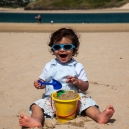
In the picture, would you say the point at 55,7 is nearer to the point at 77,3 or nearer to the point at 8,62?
the point at 77,3

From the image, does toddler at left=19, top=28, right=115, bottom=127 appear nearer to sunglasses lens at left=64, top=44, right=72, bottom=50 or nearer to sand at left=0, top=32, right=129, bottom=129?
sunglasses lens at left=64, top=44, right=72, bottom=50

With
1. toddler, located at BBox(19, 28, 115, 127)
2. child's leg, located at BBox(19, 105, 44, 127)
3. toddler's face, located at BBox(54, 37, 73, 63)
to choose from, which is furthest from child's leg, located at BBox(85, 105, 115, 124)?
toddler's face, located at BBox(54, 37, 73, 63)

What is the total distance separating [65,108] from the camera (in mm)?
2430

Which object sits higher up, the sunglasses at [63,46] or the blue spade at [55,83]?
the sunglasses at [63,46]

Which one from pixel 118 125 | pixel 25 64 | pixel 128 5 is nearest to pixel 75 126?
pixel 118 125

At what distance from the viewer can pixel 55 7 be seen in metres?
67.3

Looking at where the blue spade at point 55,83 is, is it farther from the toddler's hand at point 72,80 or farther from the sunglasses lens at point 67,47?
the sunglasses lens at point 67,47

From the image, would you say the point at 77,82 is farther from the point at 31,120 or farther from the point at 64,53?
the point at 31,120

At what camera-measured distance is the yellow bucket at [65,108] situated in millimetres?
2408

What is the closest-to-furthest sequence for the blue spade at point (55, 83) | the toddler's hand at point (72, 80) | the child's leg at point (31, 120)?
the child's leg at point (31, 120), the toddler's hand at point (72, 80), the blue spade at point (55, 83)

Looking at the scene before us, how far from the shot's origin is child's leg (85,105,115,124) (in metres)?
2.44

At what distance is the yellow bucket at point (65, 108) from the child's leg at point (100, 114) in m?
0.15

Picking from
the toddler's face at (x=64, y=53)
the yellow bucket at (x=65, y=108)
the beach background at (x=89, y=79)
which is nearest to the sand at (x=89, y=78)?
the beach background at (x=89, y=79)

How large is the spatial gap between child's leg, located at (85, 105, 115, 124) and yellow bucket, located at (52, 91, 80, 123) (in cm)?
15
